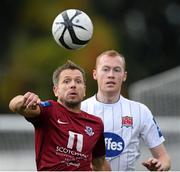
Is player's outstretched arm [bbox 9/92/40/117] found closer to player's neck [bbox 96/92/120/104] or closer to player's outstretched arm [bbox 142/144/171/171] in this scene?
player's outstretched arm [bbox 142/144/171/171]

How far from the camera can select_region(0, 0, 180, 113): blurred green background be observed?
2680 cm

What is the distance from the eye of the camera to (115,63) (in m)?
10.3

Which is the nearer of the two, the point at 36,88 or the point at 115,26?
the point at 36,88

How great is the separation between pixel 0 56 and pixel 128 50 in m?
3.70

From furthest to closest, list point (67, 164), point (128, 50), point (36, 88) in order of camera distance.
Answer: point (128, 50), point (36, 88), point (67, 164)

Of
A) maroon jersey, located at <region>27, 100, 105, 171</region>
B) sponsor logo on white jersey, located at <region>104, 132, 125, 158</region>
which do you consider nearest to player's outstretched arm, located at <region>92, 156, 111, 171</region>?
maroon jersey, located at <region>27, 100, 105, 171</region>

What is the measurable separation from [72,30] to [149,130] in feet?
4.13

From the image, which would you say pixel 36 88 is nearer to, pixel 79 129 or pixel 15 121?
pixel 15 121

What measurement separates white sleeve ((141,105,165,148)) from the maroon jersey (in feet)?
4.62

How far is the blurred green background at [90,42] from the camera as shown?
26797 millimetres

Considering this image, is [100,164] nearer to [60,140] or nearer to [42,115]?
[60,140]

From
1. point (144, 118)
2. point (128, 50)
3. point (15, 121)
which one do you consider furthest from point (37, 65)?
point (144, 118)

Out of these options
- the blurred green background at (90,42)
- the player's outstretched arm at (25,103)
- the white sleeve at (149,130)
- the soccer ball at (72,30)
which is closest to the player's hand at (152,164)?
the white sleeve at (149,130)

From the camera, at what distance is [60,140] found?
891 cm
